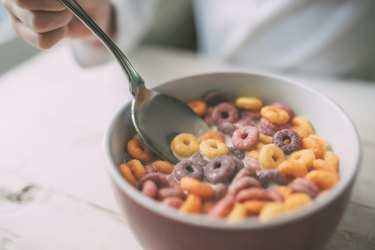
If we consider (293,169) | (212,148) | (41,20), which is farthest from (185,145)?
(41,20)

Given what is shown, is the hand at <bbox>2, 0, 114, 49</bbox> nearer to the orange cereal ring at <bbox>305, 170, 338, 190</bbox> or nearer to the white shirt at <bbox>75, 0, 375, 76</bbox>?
the white shirt at <bbox>75, 0, 375, 76</bbox>

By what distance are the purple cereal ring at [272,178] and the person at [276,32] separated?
0.46m

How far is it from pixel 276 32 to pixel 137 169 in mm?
561

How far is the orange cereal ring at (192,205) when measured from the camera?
379mm

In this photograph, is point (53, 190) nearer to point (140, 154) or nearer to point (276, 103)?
point (140, 154)

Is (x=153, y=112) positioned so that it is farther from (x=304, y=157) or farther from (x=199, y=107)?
(x=304, y=157)

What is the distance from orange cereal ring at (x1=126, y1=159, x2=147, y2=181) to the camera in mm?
456

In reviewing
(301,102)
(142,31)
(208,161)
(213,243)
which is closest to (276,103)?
(301,102)

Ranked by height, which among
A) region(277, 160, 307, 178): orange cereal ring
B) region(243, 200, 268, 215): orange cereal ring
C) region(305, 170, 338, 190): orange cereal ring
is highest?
region(305, 170, 338, 190): orange cereal ring

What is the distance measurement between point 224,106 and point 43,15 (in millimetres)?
262

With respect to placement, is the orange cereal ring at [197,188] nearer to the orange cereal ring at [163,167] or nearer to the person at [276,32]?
the orange cereal ring at [163,167]

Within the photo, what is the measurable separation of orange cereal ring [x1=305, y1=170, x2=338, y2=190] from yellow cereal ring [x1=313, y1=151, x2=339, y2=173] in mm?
17

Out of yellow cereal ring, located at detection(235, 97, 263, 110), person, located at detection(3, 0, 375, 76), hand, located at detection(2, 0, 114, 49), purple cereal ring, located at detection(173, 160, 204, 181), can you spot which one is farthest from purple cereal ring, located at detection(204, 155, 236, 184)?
person, located at detection(3, 0, 375, 76)

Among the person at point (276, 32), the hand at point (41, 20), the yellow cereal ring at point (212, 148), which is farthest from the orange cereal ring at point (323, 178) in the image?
the person at point (276, 32)
